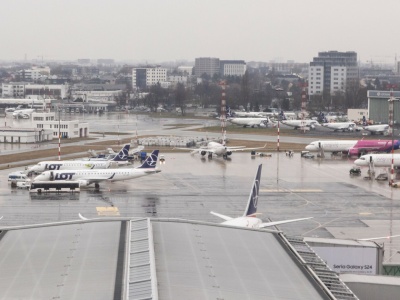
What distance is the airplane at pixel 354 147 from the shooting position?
86.8 metres

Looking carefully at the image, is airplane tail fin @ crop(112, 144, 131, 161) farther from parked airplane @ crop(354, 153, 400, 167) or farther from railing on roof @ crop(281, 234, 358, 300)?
railing on roof @ crop(281, 234, 358, 300)

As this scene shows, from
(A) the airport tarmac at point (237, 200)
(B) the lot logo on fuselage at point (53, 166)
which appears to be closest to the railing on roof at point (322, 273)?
(A) the airport tarmac at point (237, 200)

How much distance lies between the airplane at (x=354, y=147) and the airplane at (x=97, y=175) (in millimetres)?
29751

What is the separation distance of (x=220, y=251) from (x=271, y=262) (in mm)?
1670

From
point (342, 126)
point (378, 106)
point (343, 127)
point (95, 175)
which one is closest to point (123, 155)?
point (95, 175)

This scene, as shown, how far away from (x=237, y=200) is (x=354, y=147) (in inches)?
1363

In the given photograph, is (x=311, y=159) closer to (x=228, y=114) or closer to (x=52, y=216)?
(x=52, y=216)

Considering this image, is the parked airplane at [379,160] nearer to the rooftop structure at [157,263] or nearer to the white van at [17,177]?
the white van at [17,177]

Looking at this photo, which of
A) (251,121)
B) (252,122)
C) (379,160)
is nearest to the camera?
(379,160)

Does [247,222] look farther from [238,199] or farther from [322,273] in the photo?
[238,199]

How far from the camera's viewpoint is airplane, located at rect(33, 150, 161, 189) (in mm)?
61656

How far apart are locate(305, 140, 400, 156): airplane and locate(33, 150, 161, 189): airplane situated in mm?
29751

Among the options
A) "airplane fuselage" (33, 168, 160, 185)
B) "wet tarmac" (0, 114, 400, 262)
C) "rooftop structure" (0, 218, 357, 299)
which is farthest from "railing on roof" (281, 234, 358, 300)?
"airplane fuselage" (33, 168, 160, 185)

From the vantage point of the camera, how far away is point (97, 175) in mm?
61750
